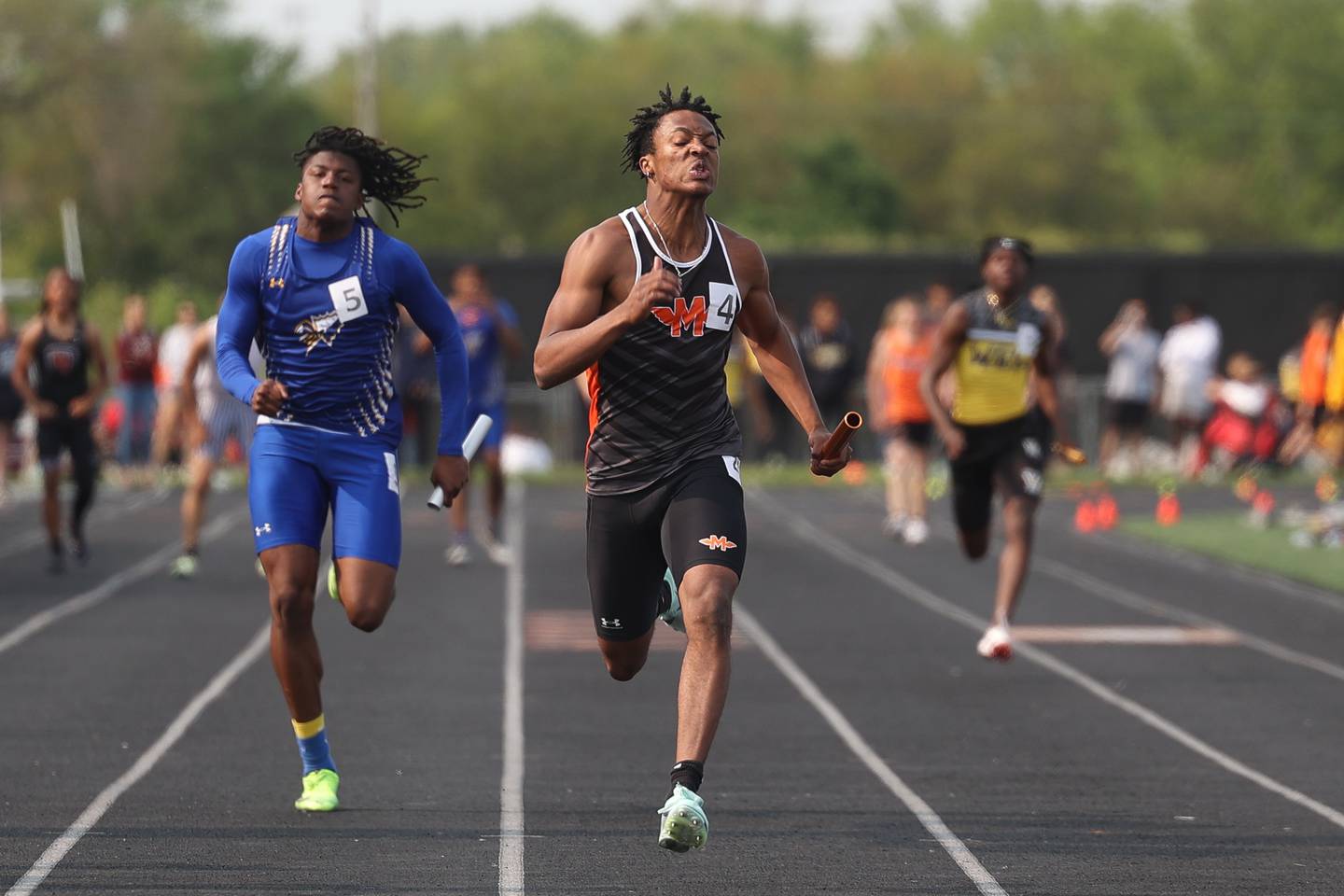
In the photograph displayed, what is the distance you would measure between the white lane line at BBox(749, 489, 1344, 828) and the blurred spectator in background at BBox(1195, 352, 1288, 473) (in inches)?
296

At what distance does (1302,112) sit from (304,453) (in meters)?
89.9

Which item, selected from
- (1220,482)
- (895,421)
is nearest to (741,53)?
(1220,482)

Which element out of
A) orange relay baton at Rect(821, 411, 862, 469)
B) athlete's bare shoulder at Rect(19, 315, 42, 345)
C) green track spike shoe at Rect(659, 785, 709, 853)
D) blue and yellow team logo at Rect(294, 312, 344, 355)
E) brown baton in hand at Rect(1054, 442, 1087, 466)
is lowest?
green track spike shoe at Rect(659, 785, 709, 853)

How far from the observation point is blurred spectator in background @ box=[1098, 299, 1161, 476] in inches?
1102

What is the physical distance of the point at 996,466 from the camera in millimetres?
11797

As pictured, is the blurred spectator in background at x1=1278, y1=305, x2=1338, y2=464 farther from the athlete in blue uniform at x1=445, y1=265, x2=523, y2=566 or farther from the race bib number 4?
the race bib number 4

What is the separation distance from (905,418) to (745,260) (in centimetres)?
1260

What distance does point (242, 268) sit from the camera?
7.49 m

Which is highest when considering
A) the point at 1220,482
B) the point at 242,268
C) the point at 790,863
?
the point at 242,268

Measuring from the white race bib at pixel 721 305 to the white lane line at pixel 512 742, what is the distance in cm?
168

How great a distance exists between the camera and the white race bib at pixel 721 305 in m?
6.71

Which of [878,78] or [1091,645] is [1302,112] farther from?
[1091,645]

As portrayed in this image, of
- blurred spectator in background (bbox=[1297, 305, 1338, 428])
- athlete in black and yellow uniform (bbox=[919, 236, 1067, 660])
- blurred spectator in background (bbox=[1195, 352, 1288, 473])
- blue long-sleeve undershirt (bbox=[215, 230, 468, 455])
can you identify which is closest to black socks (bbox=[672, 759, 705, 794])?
blue long-sleeve undershirt (bbox=[215, 230, 468, 455])

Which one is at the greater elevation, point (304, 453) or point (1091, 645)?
point (304, 453)
